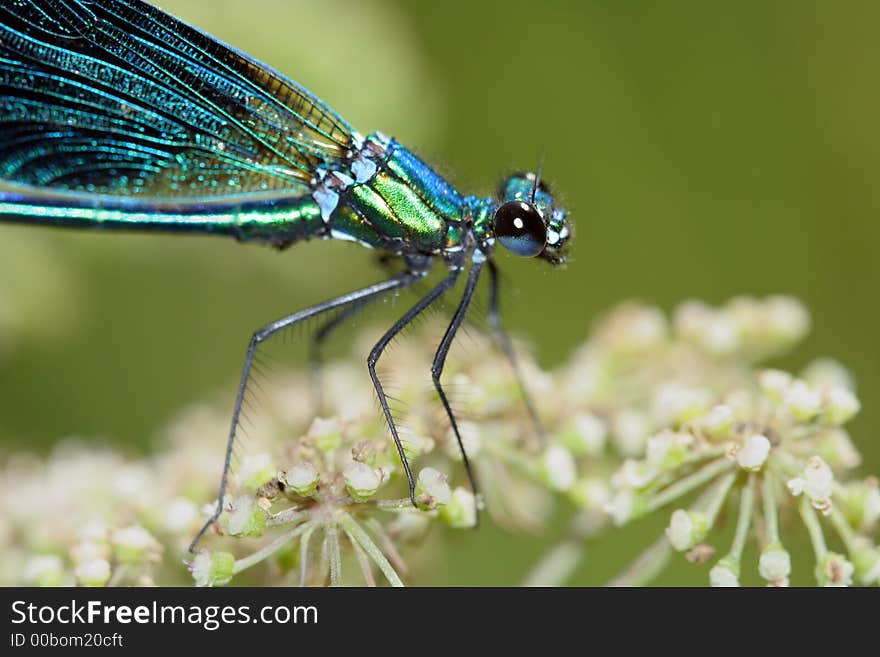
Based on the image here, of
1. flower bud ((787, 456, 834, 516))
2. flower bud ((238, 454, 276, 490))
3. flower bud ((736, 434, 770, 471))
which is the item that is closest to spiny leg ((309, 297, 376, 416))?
flower bud ((238, 454, 276, 490))

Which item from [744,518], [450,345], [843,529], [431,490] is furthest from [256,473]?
[843,529]

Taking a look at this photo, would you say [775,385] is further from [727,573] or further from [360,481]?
[360,481]

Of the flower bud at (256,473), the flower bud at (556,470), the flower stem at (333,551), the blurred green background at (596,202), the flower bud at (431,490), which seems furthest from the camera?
the blurred green background at (596,202)

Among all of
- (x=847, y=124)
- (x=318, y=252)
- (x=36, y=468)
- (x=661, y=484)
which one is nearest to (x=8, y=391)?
(x=36, y=468)

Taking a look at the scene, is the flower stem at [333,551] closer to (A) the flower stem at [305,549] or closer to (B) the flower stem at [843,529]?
(A) the flower stem at [305,549]

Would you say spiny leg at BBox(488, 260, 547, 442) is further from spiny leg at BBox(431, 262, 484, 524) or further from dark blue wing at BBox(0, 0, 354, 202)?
dark blue wing at BBox(0, 0, 354, 202)

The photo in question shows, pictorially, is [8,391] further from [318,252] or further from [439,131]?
[439,131]

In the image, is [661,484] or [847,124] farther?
[847,124]

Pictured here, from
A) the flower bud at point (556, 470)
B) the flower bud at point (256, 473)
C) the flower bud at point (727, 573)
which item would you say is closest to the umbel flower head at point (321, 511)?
the flower bud at point (256, 473)
